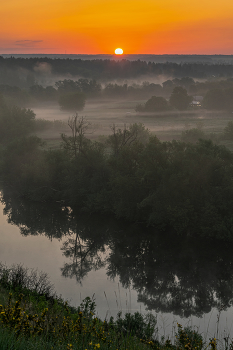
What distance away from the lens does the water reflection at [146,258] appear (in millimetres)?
22938

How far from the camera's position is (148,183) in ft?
115

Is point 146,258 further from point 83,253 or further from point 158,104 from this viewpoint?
Answer: point 158,104

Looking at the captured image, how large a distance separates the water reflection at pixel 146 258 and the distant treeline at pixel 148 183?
1.58 m

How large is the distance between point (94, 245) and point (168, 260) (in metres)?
7.73

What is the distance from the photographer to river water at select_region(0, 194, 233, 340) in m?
21.3

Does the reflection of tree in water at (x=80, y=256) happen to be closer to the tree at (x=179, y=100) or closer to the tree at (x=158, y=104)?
the tree at (x=158, y=104)

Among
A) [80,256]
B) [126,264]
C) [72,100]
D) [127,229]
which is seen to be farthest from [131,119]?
[126,264]

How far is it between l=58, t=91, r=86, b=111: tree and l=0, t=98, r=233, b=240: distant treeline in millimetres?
82349

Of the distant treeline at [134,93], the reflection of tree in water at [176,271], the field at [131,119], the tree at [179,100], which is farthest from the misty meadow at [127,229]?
the tree at [179,100]

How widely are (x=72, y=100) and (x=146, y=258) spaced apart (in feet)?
338

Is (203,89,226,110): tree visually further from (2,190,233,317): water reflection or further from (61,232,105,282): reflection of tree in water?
(61,232,105,282): reflection of tree in water

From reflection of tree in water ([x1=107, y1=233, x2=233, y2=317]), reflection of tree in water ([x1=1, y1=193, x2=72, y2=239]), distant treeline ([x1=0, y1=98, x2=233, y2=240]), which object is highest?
distant treeline ([x1=0, y1=98, x2=233, y2=240])

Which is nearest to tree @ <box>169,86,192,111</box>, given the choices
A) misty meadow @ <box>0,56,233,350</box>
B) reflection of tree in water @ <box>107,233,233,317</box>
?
misty meadow @ <box>0,56,233,350</box>

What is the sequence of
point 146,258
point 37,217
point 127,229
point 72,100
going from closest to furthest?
point 146,258 < point 127,229 < point 37,217 < point 72,100
